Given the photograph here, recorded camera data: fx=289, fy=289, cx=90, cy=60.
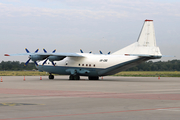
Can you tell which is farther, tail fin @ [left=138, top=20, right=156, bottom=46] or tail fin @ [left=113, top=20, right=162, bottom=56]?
tail fin @ [left=138, top=20, right=156, bottom=46]

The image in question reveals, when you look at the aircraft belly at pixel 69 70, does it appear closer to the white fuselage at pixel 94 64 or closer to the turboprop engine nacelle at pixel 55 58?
the white fuselage at pixel 94 64

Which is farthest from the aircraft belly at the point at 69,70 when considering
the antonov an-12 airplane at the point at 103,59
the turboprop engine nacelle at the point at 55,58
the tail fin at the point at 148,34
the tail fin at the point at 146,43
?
the tail fin at the point at 148,34

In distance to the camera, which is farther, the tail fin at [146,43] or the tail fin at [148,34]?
the tail fin at [148,34]

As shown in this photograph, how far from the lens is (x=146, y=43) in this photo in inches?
1582

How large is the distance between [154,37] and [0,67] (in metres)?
146

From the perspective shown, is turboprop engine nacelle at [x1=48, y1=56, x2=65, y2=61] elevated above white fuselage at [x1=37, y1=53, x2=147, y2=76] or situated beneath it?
elevated above

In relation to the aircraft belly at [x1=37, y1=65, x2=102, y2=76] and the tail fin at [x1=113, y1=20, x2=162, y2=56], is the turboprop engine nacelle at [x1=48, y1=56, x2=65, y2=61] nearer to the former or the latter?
the aircraft belly at [x1=37, y1=65, x2=102, y2=76]

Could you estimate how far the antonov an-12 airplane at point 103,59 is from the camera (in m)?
39.9

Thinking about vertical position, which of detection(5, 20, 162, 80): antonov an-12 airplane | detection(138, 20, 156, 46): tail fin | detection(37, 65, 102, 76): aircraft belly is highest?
detection(138, 20, 156, 46): tail fin

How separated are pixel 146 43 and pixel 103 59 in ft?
23.3

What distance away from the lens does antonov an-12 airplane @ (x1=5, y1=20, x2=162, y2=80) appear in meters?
39.9

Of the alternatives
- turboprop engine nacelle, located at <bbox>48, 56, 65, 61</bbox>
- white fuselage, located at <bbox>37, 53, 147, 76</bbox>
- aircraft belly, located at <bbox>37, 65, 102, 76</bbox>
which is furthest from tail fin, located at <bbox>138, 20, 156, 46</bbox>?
Result: turboprop engine nacelle, located at <bbox>48, 56, 65, 61</bbox>

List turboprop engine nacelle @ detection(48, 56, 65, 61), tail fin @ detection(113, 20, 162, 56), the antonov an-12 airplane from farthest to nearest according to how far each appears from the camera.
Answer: turboprop engine nacelle @ detection(48, 56, 65, 61), the antonov an-12 airplane, tail fin @ detection(113, 20, 162, 56)

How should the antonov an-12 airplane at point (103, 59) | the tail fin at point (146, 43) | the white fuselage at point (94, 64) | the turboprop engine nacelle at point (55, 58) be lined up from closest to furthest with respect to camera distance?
1. the tail fin at point (146, 43)
2. the antonov an-12 airplane at point (103, 59)
3. the white fuselage at point (94, 64)
4. the turboprop engine nacelle at point (55, 58)
